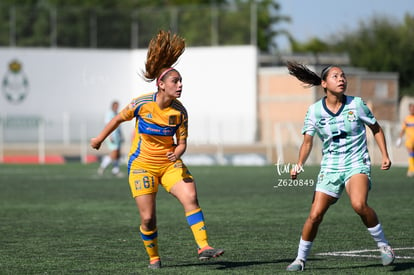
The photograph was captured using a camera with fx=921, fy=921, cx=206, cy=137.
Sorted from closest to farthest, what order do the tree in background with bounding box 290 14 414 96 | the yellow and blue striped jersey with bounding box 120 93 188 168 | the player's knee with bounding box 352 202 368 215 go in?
the player's knee with bounding box 352 202 368 215, the yellow and blue striped jersey with bounding box 120 93 188 168, the tree in background with bounding box 290 14 414 96

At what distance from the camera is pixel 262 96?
5056 cm

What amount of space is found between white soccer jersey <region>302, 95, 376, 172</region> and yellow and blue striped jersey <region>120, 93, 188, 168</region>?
1341 mm

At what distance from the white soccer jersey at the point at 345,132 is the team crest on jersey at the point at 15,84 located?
42.4 metres

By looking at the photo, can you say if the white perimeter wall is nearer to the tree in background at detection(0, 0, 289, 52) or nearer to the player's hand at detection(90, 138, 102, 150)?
the tree in background at detection(0, 0, 289, 52)

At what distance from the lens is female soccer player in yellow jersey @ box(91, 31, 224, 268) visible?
9.30m

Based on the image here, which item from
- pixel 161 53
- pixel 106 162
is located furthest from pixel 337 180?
pixel 106 162

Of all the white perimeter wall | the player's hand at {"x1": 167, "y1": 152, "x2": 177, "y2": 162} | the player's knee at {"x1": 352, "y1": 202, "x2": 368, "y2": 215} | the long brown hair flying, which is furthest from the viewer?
the white perimeter wall

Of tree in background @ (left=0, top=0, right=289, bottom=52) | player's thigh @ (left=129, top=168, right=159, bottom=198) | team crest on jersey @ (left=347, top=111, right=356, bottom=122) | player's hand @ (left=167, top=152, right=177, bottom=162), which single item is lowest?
player's thigh @ (left=129, top=168, right=159, bottom=198)

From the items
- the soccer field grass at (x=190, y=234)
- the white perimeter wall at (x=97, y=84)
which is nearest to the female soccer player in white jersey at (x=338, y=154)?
the soccer field grass at (x=190, y=234)

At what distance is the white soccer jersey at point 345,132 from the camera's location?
9.10 m

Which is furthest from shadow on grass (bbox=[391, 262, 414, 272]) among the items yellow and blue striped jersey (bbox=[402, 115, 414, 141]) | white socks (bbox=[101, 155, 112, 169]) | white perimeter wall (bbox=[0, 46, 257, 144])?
white perimeter wall (bbox=[0, 46, 257, 144])

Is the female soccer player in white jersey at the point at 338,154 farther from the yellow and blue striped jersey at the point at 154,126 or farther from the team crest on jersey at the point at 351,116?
the yellow and blue striped jersey at the point at 154,126

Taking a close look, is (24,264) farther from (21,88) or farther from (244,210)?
(21,88)

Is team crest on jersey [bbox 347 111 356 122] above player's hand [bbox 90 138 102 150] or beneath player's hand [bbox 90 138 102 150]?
above
